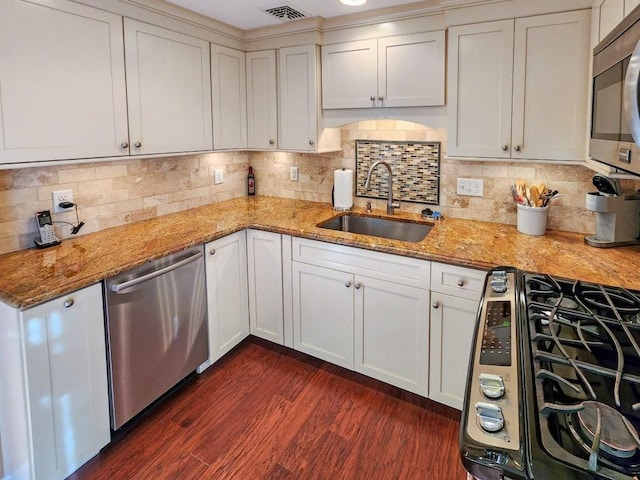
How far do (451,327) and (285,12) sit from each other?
203cm

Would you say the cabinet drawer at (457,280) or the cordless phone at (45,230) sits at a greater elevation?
the cordless phone at (45,230)

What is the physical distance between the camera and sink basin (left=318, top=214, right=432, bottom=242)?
264 cm

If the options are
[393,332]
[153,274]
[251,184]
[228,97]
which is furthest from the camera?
[251,184]

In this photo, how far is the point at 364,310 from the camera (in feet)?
7.66

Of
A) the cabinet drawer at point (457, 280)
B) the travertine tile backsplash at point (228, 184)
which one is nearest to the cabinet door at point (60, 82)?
the travertine tile backsplash at point (228, 184)

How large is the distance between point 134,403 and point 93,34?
1.78m

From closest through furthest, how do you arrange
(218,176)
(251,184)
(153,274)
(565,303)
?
(565,303)
(153,274)
(218,176)
(251,184)

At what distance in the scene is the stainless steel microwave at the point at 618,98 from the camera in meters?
0.97

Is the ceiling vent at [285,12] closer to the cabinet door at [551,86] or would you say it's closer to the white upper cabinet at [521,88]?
the white upper cabinet at [521,88]

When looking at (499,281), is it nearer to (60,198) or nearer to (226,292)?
(226,292)

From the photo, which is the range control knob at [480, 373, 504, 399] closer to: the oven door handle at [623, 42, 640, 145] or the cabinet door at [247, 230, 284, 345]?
the oven door handle at [623, 42, 640, 145]

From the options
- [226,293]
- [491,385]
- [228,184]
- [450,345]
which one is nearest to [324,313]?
[226,293]

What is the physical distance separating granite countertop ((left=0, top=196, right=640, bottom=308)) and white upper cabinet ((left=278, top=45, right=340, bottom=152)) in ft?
1.64

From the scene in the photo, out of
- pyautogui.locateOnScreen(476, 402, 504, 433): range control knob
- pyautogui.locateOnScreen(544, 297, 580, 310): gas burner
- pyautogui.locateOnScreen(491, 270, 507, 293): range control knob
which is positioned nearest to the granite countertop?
pyautogui.locateOnScreen(491, 270, 507, 293): range control knob
